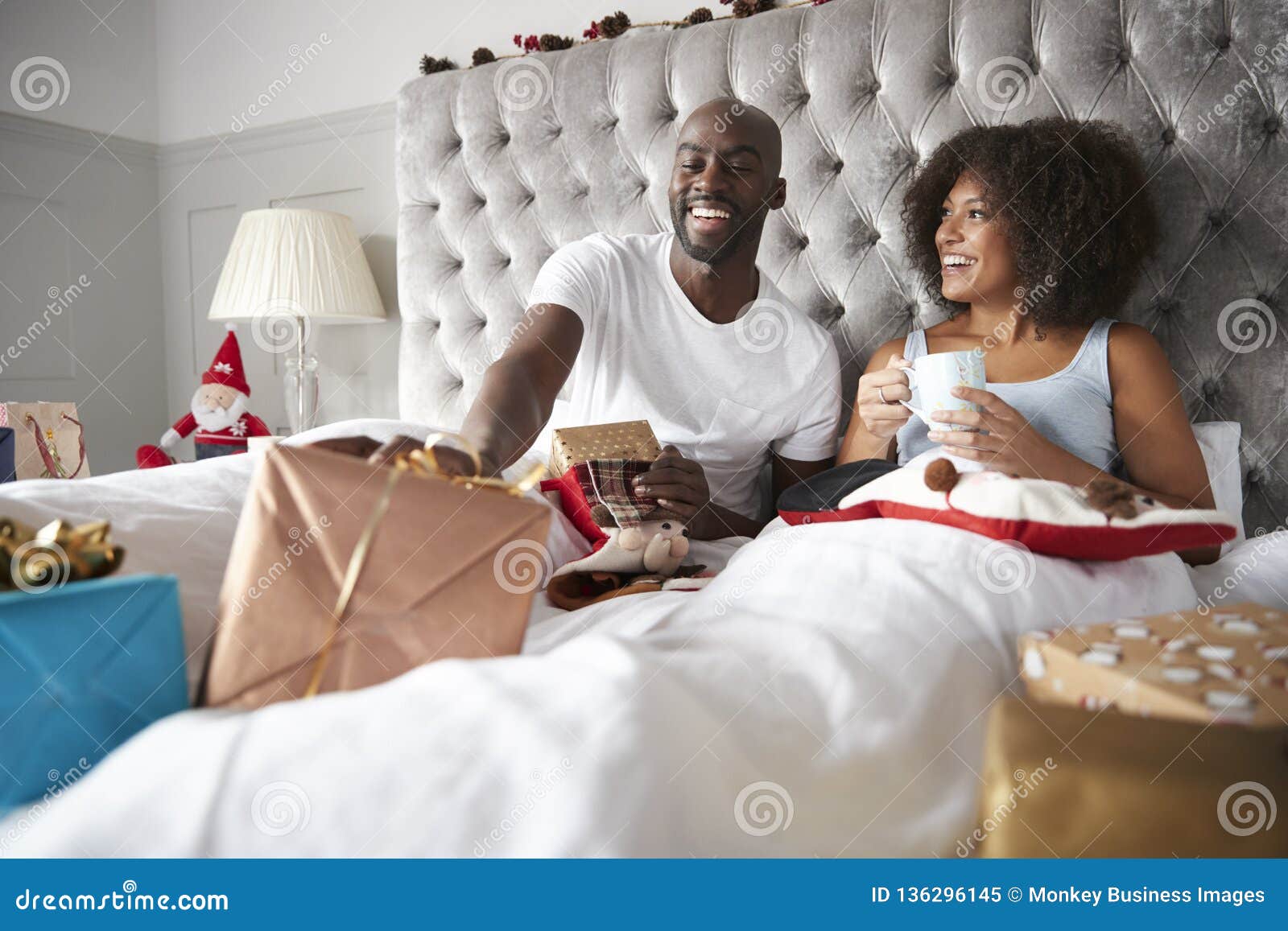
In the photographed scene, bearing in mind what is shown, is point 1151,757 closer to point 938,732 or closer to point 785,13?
point 938,732

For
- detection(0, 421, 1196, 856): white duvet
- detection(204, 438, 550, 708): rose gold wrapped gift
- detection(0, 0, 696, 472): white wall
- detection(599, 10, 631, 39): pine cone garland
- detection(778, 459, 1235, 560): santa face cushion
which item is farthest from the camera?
detection(0, 0, 696, 472): white wall

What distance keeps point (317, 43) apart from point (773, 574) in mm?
2463

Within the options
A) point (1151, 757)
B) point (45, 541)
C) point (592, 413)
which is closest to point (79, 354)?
point (592, 413)

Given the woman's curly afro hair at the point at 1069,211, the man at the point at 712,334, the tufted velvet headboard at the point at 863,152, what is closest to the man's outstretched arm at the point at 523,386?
the man at the point at 712,334

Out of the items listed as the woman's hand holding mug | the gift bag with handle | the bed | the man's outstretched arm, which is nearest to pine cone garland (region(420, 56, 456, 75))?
the bed

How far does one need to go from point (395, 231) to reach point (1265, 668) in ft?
7.90

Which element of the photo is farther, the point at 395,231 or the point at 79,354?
the point at 79,354

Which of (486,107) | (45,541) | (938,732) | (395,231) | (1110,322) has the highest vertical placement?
(486,107)

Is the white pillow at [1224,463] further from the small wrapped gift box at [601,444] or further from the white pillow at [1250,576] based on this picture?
the small wrapped gift box at [601,444]

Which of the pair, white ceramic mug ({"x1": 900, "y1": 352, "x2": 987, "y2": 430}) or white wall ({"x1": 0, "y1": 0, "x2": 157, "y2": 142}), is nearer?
white ceramic mug ({"x1": 900, "y1": 352, "x2": 987, "y2": 430})

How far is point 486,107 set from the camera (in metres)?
2.20

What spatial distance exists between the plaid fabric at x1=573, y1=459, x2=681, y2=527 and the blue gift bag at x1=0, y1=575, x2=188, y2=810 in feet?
2.24

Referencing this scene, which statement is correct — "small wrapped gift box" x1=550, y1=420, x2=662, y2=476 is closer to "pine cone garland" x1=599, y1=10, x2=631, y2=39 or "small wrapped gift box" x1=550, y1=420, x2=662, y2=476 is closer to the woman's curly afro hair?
the woman's curly afro hair

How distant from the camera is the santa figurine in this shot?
7.79ft
